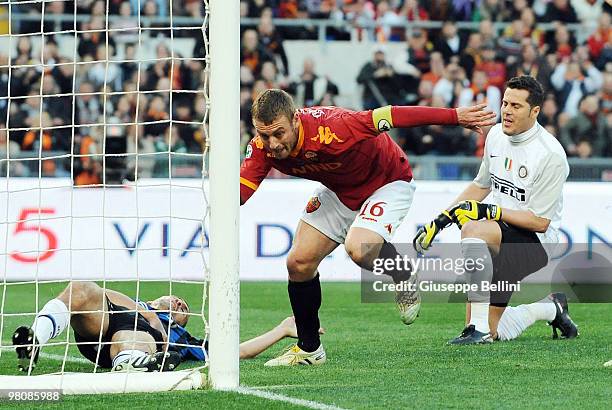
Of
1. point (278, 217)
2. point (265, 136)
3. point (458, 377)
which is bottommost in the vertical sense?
point (278, 217)

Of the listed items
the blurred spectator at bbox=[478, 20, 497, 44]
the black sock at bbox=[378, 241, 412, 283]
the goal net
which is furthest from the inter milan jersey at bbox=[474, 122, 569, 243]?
the blurred spectator at bbox=[478, 20, 497, 44]

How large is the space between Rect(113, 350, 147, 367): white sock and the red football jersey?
3.67 ft

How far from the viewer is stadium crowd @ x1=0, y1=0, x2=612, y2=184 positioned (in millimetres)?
15609

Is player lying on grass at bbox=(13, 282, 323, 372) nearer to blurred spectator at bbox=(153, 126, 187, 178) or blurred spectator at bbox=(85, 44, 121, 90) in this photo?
blurred spectator at bbox=(153, 126, 187, 178)

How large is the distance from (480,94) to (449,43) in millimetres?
1135

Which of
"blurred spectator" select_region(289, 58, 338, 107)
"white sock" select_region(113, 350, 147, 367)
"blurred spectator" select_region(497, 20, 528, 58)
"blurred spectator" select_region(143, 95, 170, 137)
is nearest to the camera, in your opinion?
"white sock" select_region(113, 350, 147, 367)

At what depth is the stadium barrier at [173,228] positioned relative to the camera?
1362 cm

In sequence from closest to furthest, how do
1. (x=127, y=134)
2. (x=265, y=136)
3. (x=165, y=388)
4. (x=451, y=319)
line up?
1. (x=165, y=388)
2. (x=265, y=136)
3. (x=451, y=319)
4. (x=127, y=134)

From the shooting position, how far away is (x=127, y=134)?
15.4 m

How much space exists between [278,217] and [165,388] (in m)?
7.88

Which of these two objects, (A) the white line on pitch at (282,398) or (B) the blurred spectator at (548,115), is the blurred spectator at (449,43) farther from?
(A) the white line on pitch at (282,398)

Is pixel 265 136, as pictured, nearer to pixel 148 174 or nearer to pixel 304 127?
pixel 304 127

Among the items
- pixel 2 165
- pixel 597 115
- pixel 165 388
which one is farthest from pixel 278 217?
pixel 165 388

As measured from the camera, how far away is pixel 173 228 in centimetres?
1395
